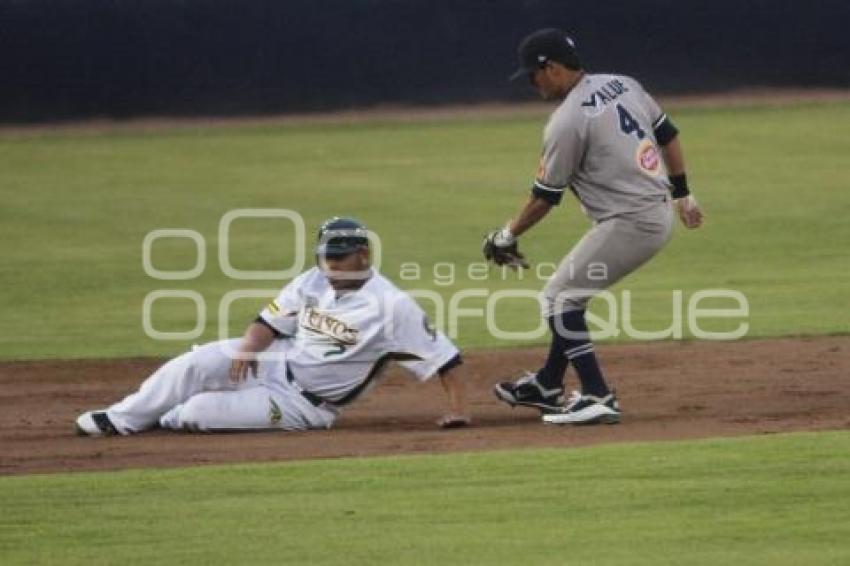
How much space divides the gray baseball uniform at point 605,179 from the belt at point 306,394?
3.86ft

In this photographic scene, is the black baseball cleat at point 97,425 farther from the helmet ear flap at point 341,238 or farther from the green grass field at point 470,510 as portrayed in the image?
the helmet ear flap at point 341,238

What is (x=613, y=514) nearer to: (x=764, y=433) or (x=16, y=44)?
(x=764, y=433)

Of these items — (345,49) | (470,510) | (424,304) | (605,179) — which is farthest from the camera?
(345,49)

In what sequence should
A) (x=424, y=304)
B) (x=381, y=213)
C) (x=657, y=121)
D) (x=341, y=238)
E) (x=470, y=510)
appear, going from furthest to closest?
(x=381, y=213), (x=424, y=304), (x=657, y=121), (x=341, y=238), (x=470, y=510)

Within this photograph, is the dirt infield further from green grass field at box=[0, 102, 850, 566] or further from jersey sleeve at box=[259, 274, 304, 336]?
jersey sleeve at box=[259, 274, 304, 336]

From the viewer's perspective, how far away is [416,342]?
923 cm

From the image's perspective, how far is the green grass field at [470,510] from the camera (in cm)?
686

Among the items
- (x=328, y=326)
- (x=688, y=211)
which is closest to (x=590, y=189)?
(x=688, y=211)

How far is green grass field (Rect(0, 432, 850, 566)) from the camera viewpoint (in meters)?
6.86

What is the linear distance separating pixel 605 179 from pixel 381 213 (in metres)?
10.2

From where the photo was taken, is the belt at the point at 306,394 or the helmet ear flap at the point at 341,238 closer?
the helmet ear flap at the point at 341,238

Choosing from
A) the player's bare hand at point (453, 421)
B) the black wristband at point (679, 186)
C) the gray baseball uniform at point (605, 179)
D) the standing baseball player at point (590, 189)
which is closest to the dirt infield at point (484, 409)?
the player's bare hand at point (453, 421)

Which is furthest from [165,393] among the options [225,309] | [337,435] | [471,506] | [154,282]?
[154,282]

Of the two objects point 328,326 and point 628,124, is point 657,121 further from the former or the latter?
point 328,326
